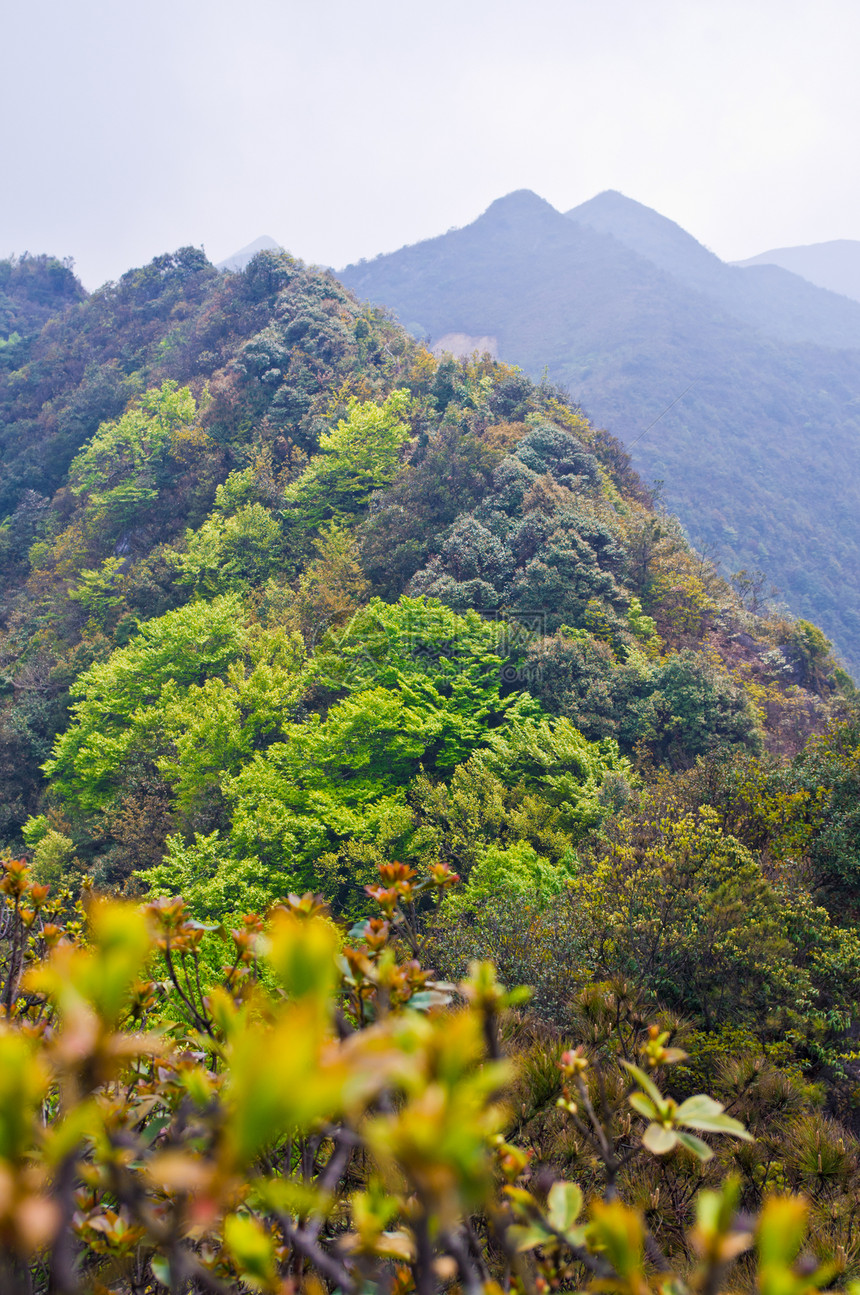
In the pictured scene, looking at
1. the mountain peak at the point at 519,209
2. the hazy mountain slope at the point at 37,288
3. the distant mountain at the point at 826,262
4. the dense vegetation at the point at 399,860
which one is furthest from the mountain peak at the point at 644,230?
the dense vegetation at the point at 399,860

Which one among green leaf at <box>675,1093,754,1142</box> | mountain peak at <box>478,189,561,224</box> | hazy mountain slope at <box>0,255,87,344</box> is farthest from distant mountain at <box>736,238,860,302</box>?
green leaf at <box>675,1093,754,1142</box>

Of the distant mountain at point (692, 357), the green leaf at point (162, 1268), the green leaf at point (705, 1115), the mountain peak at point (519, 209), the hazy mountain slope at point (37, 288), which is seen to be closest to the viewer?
the green leaf at point (705, 1115)

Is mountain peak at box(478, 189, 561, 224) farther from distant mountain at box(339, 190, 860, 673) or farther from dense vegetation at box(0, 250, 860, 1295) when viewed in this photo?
dense vegetation at box(0, 250, 860, 1295)

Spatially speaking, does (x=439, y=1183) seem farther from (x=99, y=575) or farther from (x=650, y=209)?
(x=650, y=209)

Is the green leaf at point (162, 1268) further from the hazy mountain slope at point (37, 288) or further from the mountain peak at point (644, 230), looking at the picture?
the mountain peak at point (644, 230)

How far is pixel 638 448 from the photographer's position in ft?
205

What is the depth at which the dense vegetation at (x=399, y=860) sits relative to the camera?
581 millimetres

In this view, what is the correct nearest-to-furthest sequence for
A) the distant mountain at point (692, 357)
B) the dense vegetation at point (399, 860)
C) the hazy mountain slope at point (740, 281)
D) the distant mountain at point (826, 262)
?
the dense vegetation at point (399, 860) → the distant mountain at point (692, 357) → the hazy mountain slope at point (740, 281) → the distant mountain at point (826, 262)

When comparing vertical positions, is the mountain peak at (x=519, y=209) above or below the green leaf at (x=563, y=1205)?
above

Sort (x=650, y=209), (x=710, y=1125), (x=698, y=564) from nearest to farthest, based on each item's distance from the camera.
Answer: (x=710, y=1125) → (x=698, y=564) → (x=650, y=209)

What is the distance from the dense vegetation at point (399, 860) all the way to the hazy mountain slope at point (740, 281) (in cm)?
8846

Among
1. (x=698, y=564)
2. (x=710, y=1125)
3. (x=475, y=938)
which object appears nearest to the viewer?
(x=710, y=1125)

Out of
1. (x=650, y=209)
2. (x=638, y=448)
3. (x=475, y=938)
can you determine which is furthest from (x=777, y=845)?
(x=650, y=209)

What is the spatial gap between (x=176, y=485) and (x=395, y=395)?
416 inches
